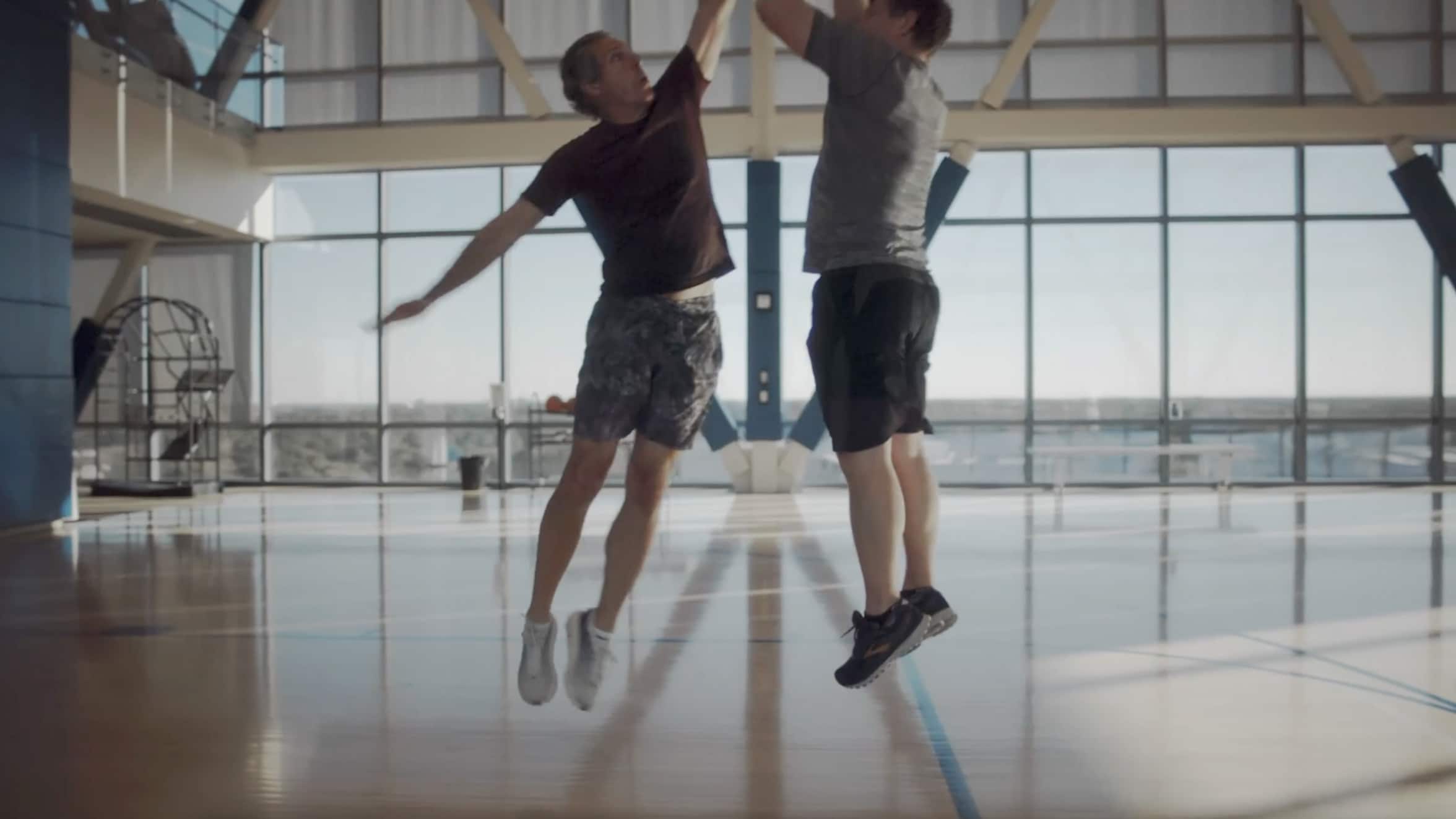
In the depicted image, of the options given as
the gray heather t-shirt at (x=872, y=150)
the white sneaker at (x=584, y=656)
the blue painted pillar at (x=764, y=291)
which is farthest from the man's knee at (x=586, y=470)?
the blue painted pillar at (x=764, y=291)

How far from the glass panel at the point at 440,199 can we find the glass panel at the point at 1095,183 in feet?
19.9

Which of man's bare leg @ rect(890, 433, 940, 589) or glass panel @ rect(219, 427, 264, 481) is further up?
man's bare leg @ rect(890, 433, 940, 589)

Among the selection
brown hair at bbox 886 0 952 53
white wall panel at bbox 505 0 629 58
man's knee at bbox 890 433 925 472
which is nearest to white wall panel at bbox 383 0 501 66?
white wall panel at bbox 505 0 629 58

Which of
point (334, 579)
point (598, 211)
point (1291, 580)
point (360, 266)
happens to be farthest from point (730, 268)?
point (360, 266)

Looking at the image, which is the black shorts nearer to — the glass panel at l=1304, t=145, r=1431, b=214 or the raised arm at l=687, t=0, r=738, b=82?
the raised arm at l=687, t=0, r=738, b=82

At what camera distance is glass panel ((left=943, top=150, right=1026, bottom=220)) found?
40.9 ft

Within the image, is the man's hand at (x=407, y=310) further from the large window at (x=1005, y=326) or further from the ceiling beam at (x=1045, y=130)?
the large window at (x=1005, y=326)

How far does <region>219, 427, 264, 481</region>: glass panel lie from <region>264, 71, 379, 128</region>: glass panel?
3.54 meters

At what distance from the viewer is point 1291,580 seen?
5.29m

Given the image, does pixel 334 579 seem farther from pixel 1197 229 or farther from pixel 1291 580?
pixel 1197 229

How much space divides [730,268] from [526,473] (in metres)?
11.0

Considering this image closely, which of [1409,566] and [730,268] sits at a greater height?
[730,268]

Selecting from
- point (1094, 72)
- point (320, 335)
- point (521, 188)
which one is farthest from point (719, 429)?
point (1094, 72)

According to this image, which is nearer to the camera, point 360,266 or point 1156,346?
point 1156,346
